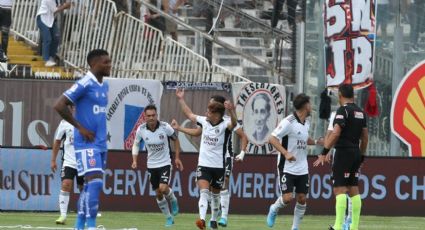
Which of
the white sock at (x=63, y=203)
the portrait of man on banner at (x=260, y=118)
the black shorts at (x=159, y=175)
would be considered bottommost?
the white sock at (x=63, y=203)

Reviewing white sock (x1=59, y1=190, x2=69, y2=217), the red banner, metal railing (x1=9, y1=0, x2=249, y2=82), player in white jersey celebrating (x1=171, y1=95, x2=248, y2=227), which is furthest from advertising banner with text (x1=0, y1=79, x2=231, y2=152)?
white sock (x1=59, y1=190, x2=69, y2=217)

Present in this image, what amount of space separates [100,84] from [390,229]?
300 inches

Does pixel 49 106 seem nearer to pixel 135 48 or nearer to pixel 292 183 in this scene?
pixel 135 48

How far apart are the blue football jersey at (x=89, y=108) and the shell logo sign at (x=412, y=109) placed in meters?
15.0

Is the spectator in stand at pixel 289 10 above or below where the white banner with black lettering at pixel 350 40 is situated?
above

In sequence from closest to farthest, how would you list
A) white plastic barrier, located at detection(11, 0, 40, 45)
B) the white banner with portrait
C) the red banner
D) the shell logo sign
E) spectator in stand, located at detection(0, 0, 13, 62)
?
the red banner, the white banner with portrait, spectator in stand, located at detection(0, 0, 13, 62), the shell logo sign, white plastic barrier, located at detection(11, 0, 40, 45)

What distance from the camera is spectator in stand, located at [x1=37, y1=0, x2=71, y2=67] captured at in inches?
1187

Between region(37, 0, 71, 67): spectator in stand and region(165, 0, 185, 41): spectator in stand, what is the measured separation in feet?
8.25

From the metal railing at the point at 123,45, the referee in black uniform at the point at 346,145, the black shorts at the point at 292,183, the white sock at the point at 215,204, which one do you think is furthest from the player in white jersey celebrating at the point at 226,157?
the metal railing at the point at 123,45

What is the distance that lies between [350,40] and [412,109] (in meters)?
3.78

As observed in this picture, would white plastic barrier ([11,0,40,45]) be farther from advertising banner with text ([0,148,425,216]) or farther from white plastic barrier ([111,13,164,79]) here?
advertising banner with text ([0,148,425,216])

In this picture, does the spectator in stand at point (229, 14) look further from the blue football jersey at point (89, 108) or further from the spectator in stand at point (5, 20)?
the blue football jersey at point (89, 108)

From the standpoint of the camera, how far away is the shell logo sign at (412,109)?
2995 centimetres

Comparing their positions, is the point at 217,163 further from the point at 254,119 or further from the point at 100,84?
the point at 254,119
